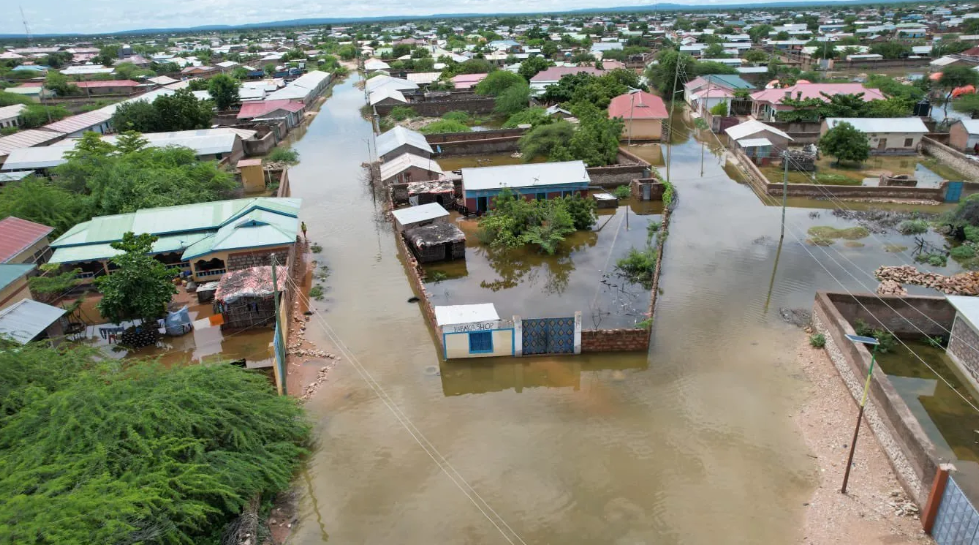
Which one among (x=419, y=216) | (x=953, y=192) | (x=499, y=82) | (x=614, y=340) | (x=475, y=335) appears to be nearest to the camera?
(x=475, y=335)

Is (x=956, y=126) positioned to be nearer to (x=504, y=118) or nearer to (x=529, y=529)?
(x=504, y=118)

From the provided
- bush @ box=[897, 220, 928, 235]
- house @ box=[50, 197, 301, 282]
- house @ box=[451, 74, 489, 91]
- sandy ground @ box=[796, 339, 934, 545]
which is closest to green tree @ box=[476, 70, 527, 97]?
house @ box=[451, 74, 489, 91]

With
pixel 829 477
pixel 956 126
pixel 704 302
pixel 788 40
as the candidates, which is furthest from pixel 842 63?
pixel 829 477

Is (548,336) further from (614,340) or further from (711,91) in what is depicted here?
(711,91)

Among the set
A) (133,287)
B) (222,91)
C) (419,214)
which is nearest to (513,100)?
(419,214)

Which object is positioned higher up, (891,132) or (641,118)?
(641,118)
